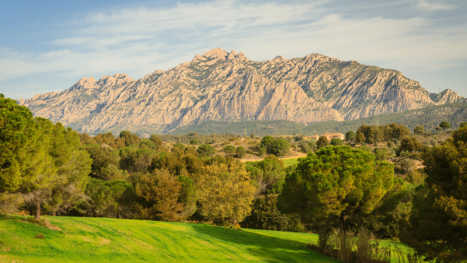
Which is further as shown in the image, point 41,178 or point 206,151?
point 206,151

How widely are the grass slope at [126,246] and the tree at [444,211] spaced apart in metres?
6.99

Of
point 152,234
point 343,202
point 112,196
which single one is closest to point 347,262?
point 343,202

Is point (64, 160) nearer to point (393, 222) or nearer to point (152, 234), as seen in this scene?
point (152, 234)

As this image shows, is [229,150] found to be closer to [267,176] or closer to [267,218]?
[267,176]

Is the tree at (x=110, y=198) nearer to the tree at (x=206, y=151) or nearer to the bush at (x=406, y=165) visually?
the tree at (x=206, y=151)

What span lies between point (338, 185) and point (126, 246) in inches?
604

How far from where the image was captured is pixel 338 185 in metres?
23.2

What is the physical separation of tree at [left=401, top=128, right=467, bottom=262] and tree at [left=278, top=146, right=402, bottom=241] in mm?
5530

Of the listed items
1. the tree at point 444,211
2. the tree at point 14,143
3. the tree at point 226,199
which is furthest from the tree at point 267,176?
the tree at point 14,143

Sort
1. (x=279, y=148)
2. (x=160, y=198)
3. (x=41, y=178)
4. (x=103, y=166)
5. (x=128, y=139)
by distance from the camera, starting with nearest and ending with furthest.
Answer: (x=41, y=178)
(x=160, y=198)
(x=103, y=166)
(x=279, y=148)
(x=128, y=139)

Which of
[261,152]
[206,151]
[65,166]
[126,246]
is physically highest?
[65,166]

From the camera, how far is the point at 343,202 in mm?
24188

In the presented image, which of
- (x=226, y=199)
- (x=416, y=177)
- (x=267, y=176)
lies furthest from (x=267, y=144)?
(x=226, y=199)

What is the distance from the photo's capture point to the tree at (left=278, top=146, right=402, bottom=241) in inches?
910
